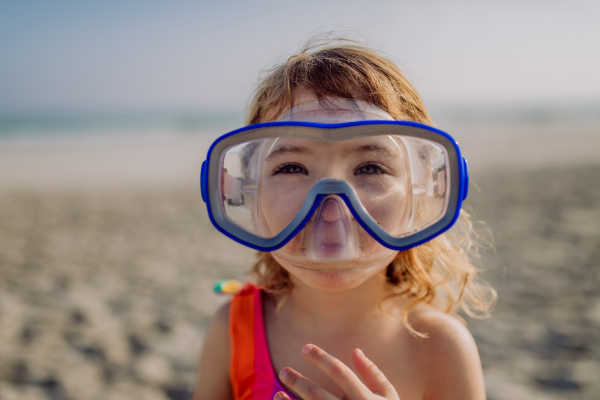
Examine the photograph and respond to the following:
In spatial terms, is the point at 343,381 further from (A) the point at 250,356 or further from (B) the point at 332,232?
(A) the point at 250,356

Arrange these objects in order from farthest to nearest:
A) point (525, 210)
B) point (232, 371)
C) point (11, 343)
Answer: point (525, 210), point (11, 343), point (232, 371)

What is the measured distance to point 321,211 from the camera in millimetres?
1213

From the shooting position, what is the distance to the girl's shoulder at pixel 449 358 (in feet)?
4.71

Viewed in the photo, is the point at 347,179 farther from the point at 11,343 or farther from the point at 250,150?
the point at 11,343

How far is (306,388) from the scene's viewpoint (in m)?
1.12

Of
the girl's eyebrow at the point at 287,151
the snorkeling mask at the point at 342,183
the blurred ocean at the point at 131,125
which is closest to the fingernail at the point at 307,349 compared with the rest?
the snorkeling mask at the point at 342,183

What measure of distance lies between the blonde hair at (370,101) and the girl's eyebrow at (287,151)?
19 centimetres

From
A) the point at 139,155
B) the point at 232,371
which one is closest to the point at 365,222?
the point at 232,371

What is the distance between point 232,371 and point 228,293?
0.37 metres

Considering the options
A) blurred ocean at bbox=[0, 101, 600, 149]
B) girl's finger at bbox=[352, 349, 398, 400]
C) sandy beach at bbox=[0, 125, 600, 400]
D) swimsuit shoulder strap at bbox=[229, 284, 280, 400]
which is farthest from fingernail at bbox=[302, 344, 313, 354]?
blurred ocean at bbox=[0, 101, 600, 149]

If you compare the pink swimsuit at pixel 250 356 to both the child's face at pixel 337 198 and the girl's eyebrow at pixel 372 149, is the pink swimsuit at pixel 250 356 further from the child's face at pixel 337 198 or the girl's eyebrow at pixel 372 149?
the girl's eyebrow at pixel 372 149

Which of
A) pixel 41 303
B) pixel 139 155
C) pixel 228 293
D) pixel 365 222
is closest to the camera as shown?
pixel 365 222

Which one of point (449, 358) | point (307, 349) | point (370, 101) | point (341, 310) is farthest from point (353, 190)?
point (449, 358)

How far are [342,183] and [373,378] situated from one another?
1.79 feet
